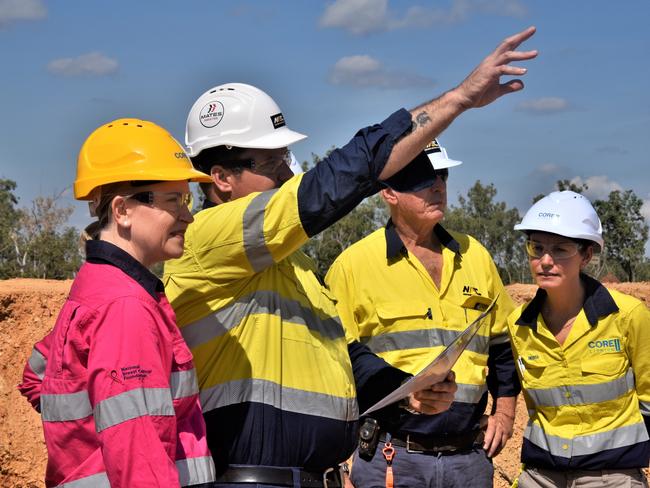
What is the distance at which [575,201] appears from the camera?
18.6 feet

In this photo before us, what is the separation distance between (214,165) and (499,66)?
51.7 inches

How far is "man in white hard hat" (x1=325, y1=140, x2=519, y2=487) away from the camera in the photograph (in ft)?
17.6

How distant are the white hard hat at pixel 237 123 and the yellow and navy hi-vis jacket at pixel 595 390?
231 cm

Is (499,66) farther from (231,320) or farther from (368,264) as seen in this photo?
(368,264)

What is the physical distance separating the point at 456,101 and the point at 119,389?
150cm

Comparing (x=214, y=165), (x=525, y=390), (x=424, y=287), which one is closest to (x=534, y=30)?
(x=214, y=165)

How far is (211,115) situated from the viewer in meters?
4.00

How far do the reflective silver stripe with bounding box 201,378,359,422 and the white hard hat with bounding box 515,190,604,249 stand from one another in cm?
232

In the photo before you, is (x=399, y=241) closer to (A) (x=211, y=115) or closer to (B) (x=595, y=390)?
(B) (x=595, y=390)

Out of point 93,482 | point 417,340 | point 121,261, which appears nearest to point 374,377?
point 417,340

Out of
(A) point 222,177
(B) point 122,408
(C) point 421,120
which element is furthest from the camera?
(A) point 222,177

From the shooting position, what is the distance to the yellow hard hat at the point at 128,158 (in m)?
3.12

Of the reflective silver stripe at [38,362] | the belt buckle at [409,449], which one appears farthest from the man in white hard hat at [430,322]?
the reflective silver stripe at [38,362]

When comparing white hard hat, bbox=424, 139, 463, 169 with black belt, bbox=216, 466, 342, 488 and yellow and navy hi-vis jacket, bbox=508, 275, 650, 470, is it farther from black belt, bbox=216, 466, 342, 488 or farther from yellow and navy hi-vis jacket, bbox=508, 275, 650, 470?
black belt, bbox=216, 466, 342, 488
